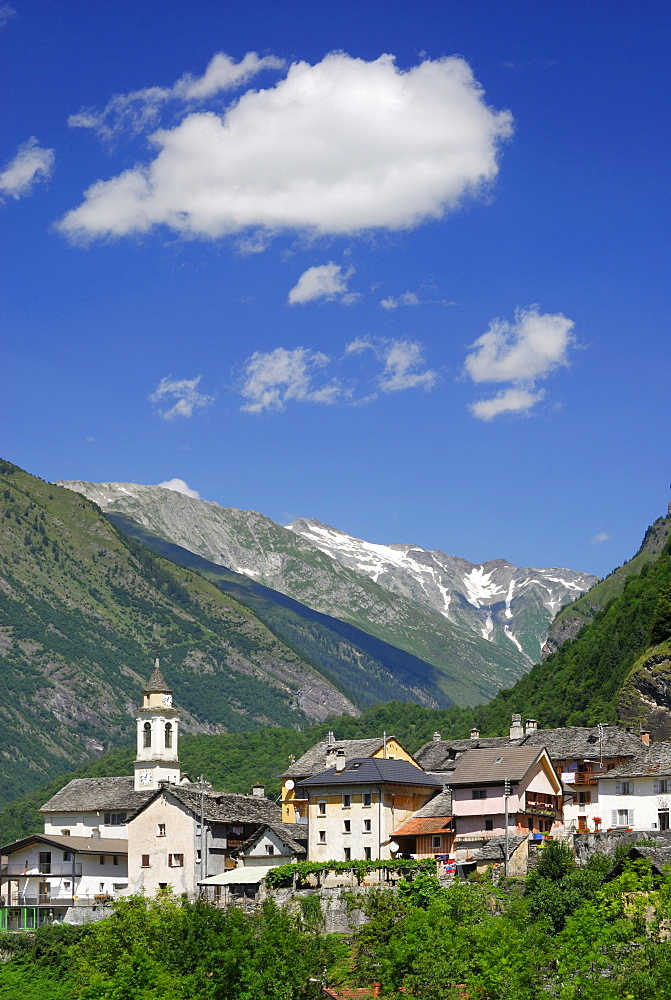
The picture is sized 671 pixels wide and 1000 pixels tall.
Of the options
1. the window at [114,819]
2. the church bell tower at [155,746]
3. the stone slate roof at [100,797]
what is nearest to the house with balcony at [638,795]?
the stone slate roof at [100,797]

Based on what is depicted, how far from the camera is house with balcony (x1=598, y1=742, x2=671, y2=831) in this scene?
103 m

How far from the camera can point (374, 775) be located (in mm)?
111562

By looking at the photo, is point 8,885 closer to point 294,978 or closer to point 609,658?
point 294,978

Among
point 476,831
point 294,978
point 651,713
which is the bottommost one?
point 294,978

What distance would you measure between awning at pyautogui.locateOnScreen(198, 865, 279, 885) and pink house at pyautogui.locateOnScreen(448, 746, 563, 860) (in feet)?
47.3

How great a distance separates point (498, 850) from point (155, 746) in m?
44.5

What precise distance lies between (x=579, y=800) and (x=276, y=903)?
25.1 m

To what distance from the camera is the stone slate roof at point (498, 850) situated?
321 feet

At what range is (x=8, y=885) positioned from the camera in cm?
12125

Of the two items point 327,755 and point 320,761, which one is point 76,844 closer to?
point 320,761

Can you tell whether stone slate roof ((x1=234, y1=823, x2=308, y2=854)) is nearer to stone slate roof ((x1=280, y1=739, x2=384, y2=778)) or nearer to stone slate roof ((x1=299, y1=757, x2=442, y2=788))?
stone slate roof ((x1=299, y1=757, x2=442, y2=788))

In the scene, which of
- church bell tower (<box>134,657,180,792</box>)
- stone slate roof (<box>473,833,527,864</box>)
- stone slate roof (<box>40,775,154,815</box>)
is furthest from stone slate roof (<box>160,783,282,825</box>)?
stone slate roof (<box>473,833,527,864</box>)

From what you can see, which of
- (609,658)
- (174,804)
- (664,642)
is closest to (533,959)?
(174,804)

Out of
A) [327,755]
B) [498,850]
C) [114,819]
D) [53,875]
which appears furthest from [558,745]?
[53,875]
